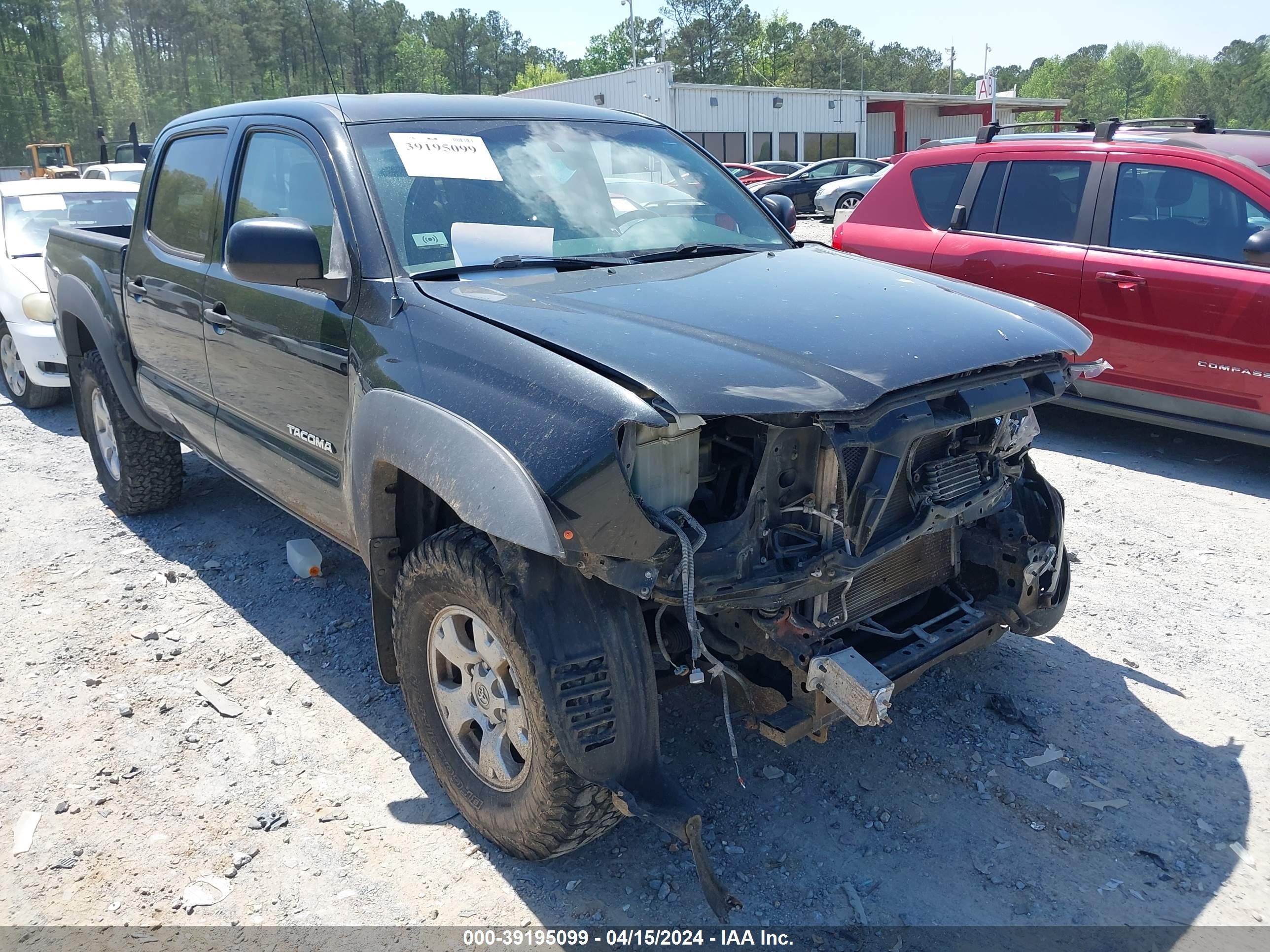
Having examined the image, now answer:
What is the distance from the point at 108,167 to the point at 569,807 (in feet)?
48.2

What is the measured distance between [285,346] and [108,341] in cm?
215

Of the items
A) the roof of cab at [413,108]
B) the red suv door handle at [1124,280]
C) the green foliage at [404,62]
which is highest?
the green foliage at [404,62]

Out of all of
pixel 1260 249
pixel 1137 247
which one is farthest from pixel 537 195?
pixel 1137 247

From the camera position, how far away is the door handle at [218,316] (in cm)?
369

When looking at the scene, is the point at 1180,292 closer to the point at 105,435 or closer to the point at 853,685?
the point at 853,685

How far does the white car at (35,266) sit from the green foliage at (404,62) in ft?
7.21

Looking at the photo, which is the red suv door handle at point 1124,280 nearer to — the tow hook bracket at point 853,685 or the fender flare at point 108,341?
the tow hook bracket at point 853,685

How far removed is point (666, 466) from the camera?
7.47 feet

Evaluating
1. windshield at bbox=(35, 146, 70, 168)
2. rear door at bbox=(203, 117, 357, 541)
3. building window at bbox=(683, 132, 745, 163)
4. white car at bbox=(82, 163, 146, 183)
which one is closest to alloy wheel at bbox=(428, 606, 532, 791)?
rear door at bbox=(203, 117, 357, 541)

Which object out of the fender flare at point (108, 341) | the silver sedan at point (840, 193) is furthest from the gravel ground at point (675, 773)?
the silver sedan at point (840, 193)

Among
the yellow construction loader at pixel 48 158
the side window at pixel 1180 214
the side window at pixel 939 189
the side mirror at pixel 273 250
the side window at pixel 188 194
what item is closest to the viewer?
the side mirror at pixel 273 250

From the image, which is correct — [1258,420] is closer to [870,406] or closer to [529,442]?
[870,406]

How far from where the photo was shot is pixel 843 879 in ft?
8.63

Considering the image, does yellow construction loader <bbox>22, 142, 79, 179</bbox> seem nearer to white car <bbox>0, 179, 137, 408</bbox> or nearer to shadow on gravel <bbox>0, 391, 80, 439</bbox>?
white car <bbox>0, 179, 137, 408</bbox>
